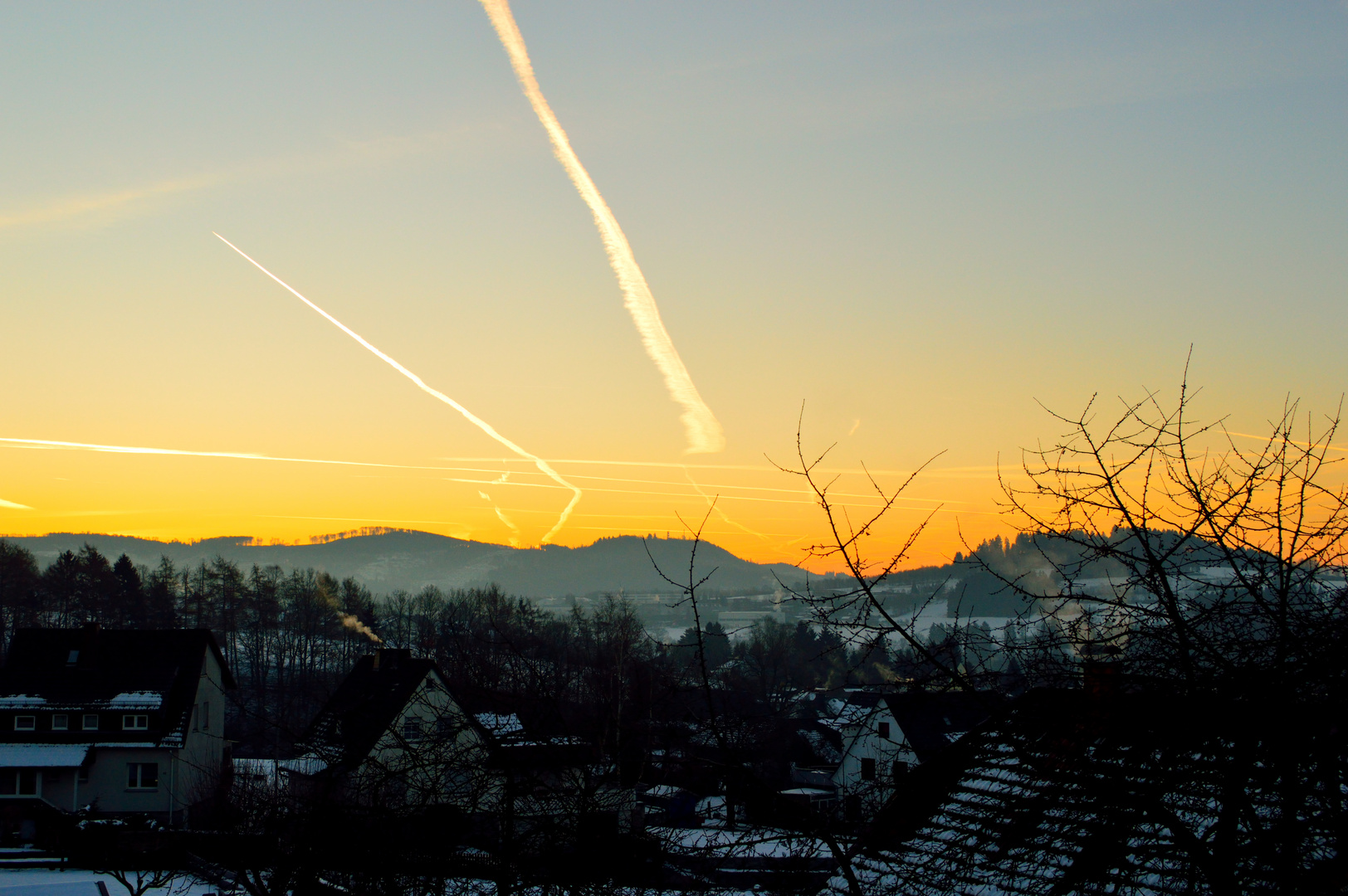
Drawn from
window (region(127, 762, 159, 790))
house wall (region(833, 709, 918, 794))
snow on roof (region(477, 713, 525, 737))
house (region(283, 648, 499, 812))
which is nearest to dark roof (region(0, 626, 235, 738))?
window (region(127, 762, 159, 790))

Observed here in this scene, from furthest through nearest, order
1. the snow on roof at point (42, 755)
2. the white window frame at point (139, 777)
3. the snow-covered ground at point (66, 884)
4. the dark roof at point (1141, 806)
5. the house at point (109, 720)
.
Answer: the white window frame at point (139, 777), the house at point (109, 720), the snow on roof at point (42, 755), the snow-covered ground at point (66, 884), the dark roof at point (1141, 806)

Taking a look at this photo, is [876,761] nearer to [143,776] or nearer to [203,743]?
[143,776]

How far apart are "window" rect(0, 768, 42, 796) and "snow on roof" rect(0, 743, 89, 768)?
0.44 m

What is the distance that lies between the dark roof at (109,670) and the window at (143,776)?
50.1 inches

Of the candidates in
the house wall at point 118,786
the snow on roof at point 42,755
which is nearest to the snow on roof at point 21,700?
the snow on roof at point 42,755

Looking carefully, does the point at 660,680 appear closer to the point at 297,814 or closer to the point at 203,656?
the point at 297,814

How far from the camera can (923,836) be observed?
479cm

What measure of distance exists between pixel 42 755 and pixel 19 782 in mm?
1025

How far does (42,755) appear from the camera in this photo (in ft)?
104

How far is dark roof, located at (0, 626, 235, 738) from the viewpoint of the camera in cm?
3409

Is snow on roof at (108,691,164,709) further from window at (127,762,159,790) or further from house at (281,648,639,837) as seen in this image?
house at (281,648,639,837)

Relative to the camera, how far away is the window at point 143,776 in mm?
32688

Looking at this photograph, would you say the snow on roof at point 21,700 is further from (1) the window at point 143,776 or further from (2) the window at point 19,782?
(1) the window at point 143,776

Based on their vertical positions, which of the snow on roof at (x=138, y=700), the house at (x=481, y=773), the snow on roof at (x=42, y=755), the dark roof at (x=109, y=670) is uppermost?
the house at (x=481, y=773)
